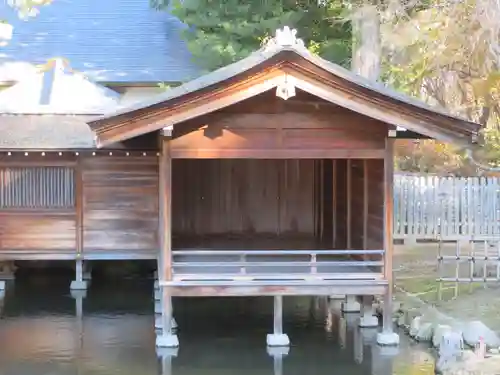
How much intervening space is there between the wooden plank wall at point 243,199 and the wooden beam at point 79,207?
2.05 meters

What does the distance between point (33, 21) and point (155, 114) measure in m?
13.5

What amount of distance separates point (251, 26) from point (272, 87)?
8598 millimetres

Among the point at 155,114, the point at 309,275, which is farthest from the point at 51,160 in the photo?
the point at 309,275

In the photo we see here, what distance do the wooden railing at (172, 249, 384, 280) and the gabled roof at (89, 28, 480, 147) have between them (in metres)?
1.85

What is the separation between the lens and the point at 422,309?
12.3 metres

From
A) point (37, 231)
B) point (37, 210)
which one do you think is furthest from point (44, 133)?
point (37, 231)

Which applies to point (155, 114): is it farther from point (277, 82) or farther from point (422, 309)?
point (422, 309)

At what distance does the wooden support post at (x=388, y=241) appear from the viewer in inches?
440

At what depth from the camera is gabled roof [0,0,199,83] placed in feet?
66.6

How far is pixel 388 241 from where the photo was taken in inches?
445

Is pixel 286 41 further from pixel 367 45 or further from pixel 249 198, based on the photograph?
pixel 367 45

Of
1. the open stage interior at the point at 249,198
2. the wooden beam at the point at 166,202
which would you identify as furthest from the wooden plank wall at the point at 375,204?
the open stage interior at the point at 249,198

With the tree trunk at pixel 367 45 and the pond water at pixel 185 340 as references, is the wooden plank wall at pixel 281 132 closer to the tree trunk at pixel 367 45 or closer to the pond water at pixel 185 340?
the pond water at pixel 185 340

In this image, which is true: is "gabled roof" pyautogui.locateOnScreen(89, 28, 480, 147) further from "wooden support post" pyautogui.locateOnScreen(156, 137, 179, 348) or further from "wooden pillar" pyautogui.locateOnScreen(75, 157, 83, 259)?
"wooden pillar" pyautogui.locateOnScreen(75, 157, 83, 259)
